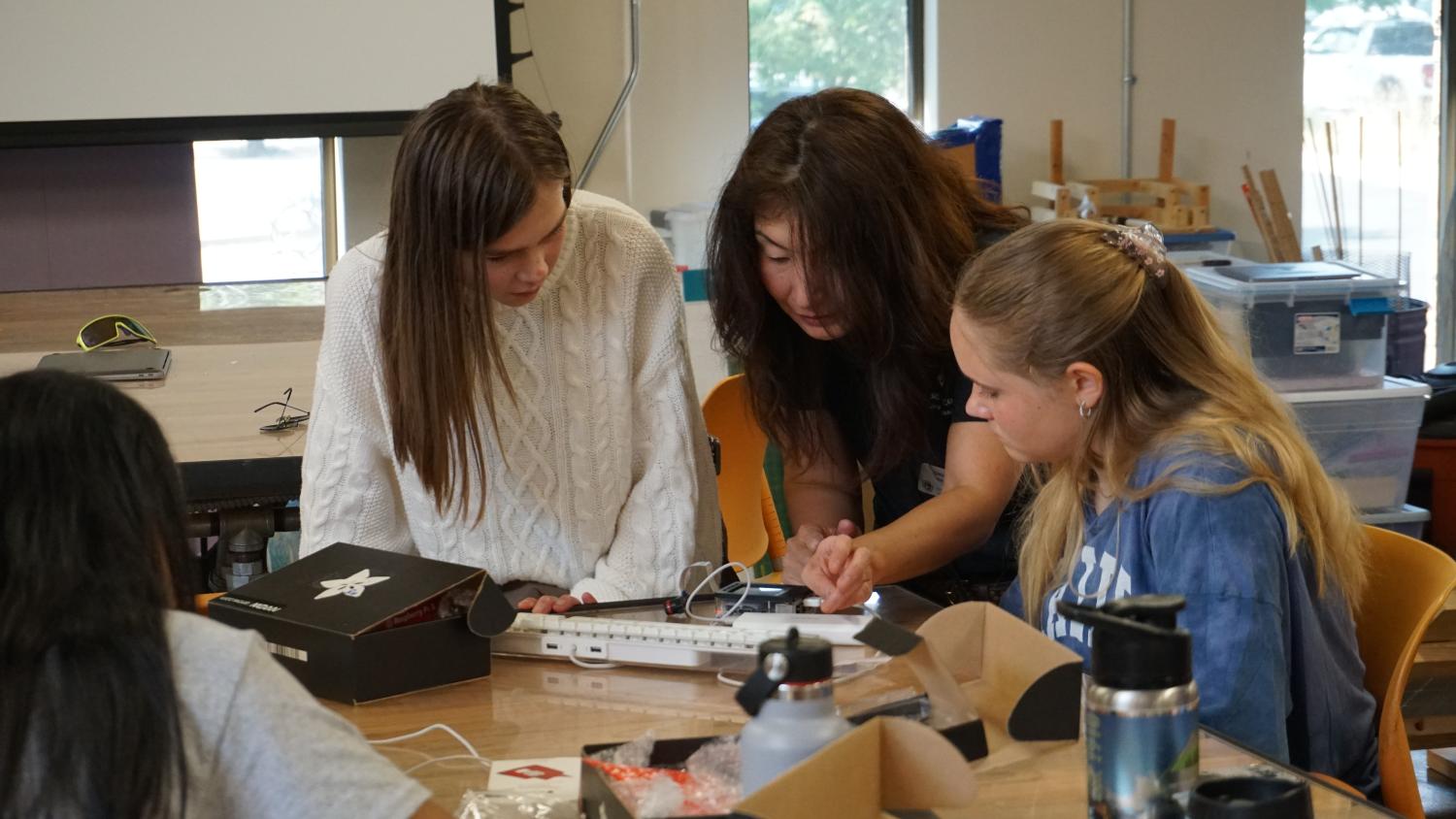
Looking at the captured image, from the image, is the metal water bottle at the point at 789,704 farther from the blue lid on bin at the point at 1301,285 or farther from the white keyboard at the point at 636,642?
the blue lid on bin at the point at 1301,285

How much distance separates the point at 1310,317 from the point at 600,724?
99.4 inches

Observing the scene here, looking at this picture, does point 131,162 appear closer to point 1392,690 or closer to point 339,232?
point 339,232

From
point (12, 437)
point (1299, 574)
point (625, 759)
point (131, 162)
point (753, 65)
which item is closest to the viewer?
point (12, 437)

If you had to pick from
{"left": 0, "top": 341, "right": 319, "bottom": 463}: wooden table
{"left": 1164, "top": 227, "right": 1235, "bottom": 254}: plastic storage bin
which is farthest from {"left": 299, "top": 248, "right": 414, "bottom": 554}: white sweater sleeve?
{"left": 1164, "top": 227, "right": 1235, "bottom": 254}: plastic storage bin

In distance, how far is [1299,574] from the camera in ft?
4.19

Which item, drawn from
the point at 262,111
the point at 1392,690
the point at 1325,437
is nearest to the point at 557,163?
the point at 1392,690

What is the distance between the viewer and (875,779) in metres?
0.87

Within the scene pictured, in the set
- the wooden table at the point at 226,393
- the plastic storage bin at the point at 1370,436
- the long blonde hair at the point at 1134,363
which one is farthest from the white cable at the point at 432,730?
the plastic storage bin at the point at 1370,436

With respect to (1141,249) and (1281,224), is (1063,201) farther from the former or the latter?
(1141,249)

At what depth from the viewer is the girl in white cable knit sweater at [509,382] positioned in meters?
1.49

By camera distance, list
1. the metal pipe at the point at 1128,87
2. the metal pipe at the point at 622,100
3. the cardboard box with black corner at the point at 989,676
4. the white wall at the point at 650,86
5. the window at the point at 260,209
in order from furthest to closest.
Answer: the metal pipe at the point at 1128,87 → the white wall at the point at 650,86 → the metal pipe at the point at 622,100 → the window at the point at 260,209 → the cardboard box with black corner at the point at 989,676

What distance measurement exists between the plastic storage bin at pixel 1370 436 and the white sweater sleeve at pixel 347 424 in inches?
92.7

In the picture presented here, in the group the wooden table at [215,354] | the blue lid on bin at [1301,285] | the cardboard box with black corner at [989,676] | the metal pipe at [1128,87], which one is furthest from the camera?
the metal pipe at [1128,87]

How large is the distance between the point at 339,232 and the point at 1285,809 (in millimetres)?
3355
